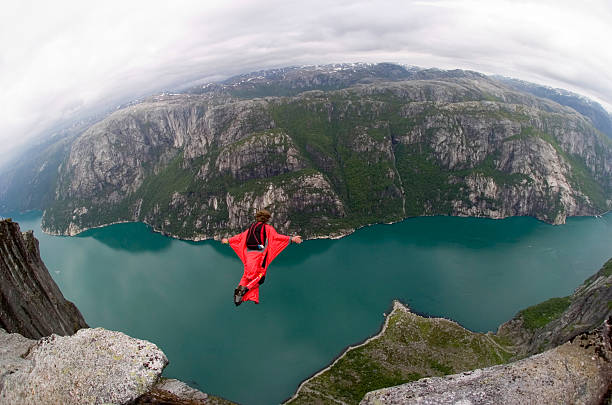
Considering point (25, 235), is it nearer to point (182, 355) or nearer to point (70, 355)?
point (70, 355)

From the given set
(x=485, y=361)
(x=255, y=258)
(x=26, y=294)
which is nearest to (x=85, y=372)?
(x=255, y=258)

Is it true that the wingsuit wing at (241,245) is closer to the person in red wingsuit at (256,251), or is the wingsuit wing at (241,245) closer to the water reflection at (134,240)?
the person in red wingsuit at (256,251)

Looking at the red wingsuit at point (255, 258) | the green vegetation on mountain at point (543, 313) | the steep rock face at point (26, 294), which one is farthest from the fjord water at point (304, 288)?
the red wingsuit at point (255, 258)

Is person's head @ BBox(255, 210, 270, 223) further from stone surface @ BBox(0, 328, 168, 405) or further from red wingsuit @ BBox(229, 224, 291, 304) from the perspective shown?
stone surface @ BBox(0, 328, 168, 405)

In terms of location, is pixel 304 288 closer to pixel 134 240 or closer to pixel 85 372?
pixel 85 372

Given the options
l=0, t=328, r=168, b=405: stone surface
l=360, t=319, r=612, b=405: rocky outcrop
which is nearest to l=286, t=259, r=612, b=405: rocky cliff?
l=360, t=319, r=612, b=405: rocky outcrop
